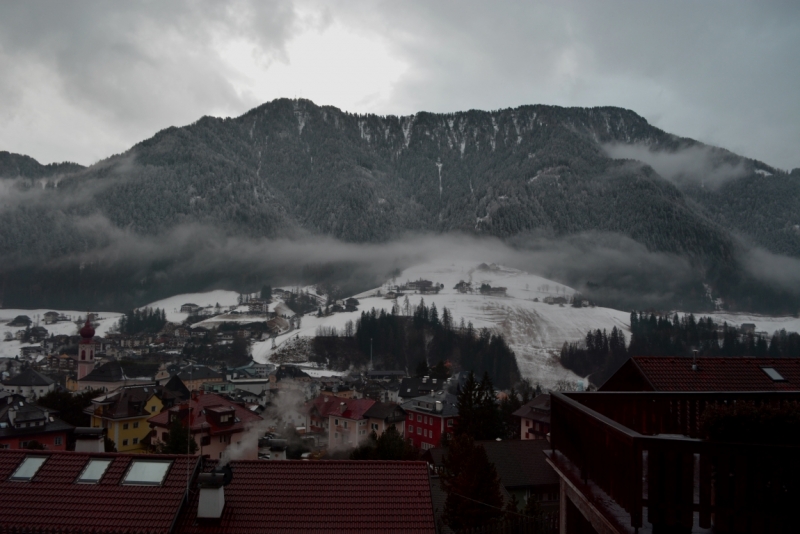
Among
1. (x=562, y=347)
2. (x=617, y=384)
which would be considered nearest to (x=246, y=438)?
(x=617, y=384)

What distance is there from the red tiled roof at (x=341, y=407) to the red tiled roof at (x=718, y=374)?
1402 inches

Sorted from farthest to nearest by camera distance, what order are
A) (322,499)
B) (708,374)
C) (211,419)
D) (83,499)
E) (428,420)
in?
(428,420)
(211,419)
(708,374)
(322,499)
(83,499)

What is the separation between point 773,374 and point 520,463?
17.1 metres

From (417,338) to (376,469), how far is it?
14718cm

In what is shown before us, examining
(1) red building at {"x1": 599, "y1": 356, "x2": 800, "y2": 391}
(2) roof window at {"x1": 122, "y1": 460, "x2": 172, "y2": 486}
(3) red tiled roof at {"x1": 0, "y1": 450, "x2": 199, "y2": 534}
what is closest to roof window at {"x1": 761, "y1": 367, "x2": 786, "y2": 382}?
(1) red building at {"x1": 599, "y1": 356, "x2": 800, "y2": 391}

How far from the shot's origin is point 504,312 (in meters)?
185

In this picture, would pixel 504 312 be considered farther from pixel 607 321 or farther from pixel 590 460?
pixel 590 460

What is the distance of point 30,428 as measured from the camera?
38.9 m

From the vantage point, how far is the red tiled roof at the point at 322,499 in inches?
428

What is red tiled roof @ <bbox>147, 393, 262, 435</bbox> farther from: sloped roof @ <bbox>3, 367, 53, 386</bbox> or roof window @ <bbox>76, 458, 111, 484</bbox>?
sloped roof @ <bbox>3, 367, 53, 386</bbox>

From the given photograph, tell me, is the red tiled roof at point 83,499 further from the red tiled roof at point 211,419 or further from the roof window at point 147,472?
the red tiled roof at point 211,419

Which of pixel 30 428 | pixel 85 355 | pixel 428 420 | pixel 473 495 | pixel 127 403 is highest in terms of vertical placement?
pixel 473 495

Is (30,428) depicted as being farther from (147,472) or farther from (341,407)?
(147,472)

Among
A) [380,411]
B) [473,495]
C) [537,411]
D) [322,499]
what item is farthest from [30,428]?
[537,411]
